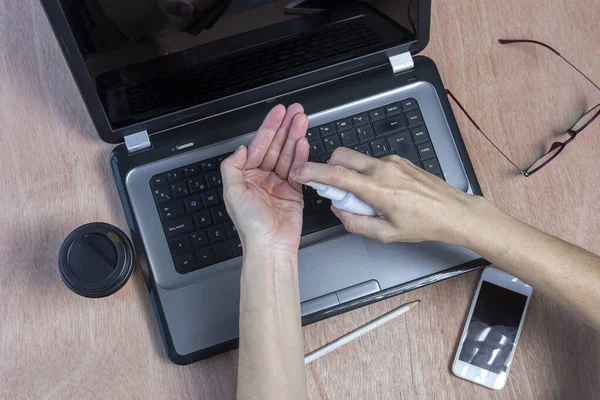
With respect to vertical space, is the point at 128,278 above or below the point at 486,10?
below

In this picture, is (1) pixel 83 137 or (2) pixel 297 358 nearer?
(2) pixel 297 358

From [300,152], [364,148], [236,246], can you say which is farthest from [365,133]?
[236,246]

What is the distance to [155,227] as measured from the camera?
714 mm

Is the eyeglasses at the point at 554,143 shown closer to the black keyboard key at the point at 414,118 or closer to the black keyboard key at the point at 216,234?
the black keyboard key at the point at 414,118

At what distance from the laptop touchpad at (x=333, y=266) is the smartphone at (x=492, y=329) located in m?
0.15

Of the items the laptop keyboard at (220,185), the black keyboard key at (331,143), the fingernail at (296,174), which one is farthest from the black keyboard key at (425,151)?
the fingernail at (296,174)

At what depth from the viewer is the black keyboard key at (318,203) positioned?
2.40 feet

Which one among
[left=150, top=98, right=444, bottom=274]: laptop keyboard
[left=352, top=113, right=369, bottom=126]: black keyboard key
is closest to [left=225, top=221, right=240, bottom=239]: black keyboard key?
[left=150, top=98, right=444, bottom=274]: laptop keyboard

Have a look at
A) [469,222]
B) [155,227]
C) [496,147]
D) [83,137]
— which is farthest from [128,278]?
[496,147]

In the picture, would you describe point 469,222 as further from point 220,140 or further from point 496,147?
point 220,140

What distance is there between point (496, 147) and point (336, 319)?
→ 33cm

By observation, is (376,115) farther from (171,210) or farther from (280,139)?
(171,210)

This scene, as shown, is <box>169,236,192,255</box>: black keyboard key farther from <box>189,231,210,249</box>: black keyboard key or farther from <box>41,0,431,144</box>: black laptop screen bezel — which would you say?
<box>41,0,431,144</box>: black laptop screen bezel

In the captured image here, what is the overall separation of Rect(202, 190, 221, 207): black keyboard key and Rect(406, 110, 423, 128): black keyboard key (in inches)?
10.8
